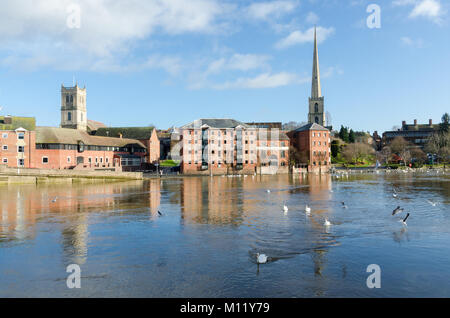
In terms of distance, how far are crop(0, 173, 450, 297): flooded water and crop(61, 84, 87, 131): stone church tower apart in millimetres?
109530

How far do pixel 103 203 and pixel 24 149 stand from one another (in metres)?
46.7

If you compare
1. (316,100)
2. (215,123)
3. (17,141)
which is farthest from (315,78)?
(17,141)

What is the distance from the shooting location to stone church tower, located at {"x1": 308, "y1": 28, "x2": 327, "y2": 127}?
147m

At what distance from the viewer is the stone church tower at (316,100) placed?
146875 millimetres

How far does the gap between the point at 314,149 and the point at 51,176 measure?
7071 cm

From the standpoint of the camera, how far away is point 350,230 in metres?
18.6

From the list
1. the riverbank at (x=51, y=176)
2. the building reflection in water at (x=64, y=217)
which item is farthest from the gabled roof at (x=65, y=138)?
the building reflection in water at (x=64, y=217)

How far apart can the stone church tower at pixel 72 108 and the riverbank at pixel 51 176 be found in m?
71.2

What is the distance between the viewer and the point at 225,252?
14.6 m

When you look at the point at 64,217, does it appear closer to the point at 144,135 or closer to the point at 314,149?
the point at 144,135

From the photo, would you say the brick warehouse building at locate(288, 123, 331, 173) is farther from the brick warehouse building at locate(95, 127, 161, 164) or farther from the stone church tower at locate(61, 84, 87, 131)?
the stone church tower at locate(61, 84, 87, 131)

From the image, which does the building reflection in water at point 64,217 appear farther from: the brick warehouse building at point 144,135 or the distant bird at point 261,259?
the brick warehouse building at point 144,135
